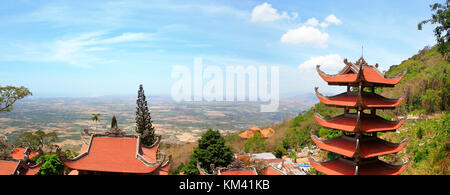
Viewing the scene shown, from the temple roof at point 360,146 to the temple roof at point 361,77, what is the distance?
224cm

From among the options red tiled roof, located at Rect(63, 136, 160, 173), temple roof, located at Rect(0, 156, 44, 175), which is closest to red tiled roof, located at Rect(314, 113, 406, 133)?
red tiled roof, located at Rect(63, 136, 160, 173)

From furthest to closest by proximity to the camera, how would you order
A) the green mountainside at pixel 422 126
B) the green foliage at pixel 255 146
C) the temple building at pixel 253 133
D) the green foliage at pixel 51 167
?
the temple building at pixel 253 133, the green foliage at pixel 255 146, the green foliage at pixel 51 167, the green mountainside at pixel 422 126

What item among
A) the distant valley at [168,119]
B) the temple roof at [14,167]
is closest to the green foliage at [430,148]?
the temple roof at [14,167]

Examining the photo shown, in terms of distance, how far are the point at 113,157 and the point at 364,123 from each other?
11277 millimetres

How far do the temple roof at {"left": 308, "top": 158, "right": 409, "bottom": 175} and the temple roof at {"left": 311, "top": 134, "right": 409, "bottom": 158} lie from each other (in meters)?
0.60

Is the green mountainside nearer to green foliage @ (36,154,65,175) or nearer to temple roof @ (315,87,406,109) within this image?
temple roof @ (315,87,406,109)

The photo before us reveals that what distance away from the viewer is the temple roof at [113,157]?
11.2 metres

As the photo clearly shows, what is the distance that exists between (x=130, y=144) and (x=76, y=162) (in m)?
2.47

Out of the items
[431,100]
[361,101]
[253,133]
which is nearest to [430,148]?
[361,101]

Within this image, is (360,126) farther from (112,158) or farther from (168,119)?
(168,119)

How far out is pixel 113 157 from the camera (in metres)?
11.8

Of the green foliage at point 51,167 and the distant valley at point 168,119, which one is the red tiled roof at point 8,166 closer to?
the green foliage at point 51,167

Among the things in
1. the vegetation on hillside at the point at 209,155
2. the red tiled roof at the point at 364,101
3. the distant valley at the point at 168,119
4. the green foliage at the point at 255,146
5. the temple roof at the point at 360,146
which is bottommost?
the distant valley at the point at 168,119

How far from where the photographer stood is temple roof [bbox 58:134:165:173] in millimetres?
11250
